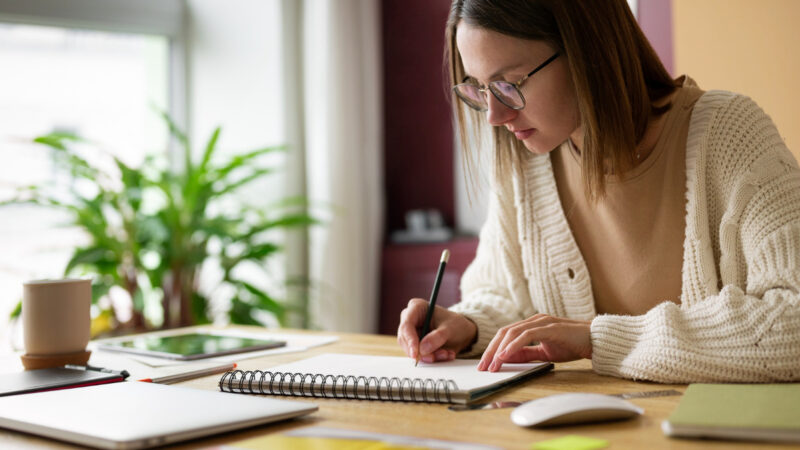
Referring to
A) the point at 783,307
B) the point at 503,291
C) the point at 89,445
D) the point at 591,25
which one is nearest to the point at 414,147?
the point at 503,291

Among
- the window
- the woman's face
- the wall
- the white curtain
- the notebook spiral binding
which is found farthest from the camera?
the white curtain

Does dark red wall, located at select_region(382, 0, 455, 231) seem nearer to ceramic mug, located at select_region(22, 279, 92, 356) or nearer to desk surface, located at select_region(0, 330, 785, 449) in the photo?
ceramic mug, located at select_region(22, 279, 92, 356)

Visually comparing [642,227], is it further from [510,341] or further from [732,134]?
[510,341]

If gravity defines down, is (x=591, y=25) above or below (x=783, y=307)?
above

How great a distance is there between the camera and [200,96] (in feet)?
12.5

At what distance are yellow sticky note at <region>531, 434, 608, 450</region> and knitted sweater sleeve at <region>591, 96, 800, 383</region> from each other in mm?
305

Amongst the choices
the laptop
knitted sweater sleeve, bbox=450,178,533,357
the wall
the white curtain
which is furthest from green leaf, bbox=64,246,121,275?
the wall

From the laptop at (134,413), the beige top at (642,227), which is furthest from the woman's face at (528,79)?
the laptop at (134,413)

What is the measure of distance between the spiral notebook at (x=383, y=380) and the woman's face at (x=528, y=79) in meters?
0.41

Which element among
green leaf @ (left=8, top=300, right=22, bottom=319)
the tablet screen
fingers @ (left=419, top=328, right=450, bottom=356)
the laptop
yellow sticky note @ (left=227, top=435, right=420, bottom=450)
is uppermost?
fingers @ (left=419, top=328, right=450, bottom=356)

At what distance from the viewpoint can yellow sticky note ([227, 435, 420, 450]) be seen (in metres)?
0.75

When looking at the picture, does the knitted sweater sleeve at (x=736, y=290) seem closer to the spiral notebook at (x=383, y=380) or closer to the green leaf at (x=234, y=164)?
the spiral notebook at (x=383, y=380)

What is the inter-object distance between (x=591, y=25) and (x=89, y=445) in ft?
3.03

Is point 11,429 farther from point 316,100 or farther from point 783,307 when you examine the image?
point 316,100
